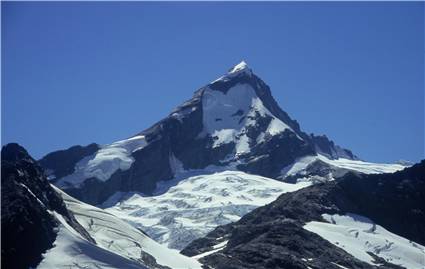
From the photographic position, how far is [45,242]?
195 metres

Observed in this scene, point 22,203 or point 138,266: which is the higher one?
point 22,203

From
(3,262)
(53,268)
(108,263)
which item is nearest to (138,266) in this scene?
(108,263)

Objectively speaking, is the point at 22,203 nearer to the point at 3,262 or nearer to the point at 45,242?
the point at 45,242

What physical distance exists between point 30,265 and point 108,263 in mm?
17074

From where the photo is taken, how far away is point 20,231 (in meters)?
190

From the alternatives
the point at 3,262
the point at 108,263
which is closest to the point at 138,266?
the point at 108,263

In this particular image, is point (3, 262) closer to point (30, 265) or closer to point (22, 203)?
point (30, 265)

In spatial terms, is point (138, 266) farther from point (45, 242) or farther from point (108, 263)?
point (45, 242)

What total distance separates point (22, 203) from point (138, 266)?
30.5m

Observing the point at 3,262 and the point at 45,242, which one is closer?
the point at 3,262

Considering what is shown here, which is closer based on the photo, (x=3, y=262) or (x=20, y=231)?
(x=3, y=262)

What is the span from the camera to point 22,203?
199875 mm

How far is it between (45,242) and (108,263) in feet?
50.2

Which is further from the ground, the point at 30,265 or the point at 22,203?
the point at 22,203
